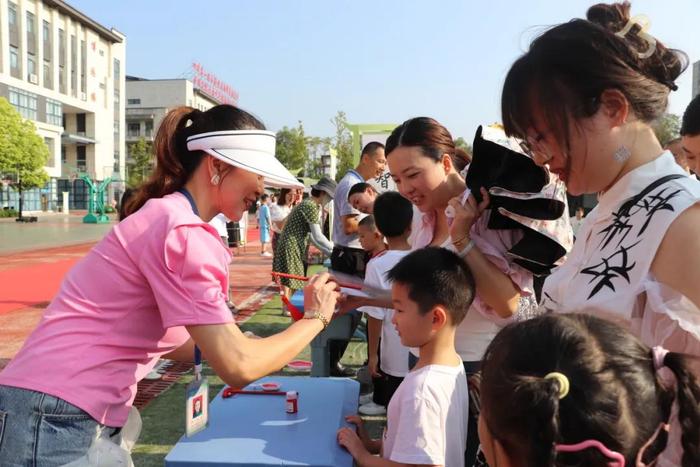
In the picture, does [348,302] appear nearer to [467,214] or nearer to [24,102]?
[467,214]

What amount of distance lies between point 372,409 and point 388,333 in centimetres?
78

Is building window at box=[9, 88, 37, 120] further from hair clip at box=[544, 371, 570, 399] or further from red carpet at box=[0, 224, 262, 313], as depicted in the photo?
hair clip at box=[544, 371, 570, 399]

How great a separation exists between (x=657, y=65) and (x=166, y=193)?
1381mm

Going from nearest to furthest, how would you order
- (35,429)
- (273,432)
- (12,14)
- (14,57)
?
(35,429), (273,432), (12,14), (14,57)

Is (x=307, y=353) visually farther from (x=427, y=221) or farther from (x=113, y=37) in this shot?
(x=113, y=37)

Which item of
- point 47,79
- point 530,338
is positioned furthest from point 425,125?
point 47,79

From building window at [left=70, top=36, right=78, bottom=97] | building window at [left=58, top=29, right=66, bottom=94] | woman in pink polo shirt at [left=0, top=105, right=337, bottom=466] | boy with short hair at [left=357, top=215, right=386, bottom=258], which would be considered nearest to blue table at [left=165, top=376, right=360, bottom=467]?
woman in pink polo shirt at [left=0, top=105, right=337, bottom=466]

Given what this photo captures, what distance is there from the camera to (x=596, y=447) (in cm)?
87

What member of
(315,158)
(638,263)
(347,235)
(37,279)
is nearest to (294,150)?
(315,158)

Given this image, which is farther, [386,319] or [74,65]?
[74,65]

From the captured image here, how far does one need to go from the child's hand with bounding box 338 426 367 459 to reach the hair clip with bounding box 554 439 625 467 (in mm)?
1125

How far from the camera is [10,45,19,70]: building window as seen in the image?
3740cm

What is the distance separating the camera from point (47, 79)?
41.9 meters

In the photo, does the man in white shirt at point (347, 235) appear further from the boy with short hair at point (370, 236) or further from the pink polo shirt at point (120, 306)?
the pink polo shirt at point (120, 306)
